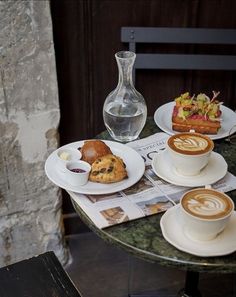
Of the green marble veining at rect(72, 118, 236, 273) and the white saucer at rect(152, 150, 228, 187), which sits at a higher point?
the white saucer at rect(152, 150, 228, 187)

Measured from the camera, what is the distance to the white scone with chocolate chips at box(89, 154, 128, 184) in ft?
3.63

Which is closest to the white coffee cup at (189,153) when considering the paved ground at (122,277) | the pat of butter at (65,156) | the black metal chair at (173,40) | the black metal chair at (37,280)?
the pat of butter at (65,156)

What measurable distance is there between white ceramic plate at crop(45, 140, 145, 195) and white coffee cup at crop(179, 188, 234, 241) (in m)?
0.18

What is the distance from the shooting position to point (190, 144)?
1.14m

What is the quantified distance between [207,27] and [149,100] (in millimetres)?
360

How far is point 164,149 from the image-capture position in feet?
4.18

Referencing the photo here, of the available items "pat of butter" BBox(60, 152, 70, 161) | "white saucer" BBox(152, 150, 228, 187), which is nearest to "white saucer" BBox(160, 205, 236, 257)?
"white saucer" BBox(152, 150, 228, 187)

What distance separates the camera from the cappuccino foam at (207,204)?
0.93 m

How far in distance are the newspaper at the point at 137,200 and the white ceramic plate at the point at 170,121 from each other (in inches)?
7.7

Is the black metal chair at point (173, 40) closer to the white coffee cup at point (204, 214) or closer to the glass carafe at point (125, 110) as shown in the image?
the glass carafe at point (125, 110)

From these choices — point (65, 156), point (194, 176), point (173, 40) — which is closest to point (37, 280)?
point (65, 156)

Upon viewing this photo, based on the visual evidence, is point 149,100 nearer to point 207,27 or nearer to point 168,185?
point 207,27

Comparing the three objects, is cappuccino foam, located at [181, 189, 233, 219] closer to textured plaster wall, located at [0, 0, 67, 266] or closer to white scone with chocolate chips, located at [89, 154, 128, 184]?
white scone with chocolate chips, located at [89, 154, 128, 184]

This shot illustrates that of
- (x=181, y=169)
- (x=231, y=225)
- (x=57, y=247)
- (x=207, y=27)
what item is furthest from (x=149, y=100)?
(x=231, y=225)
